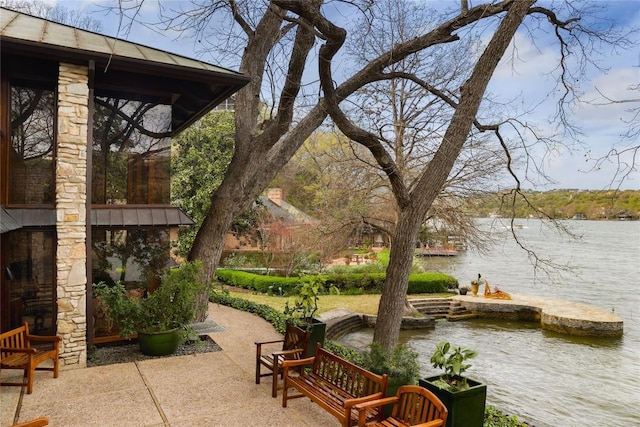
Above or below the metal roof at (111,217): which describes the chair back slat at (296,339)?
below

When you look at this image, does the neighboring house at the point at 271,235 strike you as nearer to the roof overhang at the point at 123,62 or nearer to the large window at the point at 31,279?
the roof overhang at the point at 123,62

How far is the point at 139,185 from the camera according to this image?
7.34 m

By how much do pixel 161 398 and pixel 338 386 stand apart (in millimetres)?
2170

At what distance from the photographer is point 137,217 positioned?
703 centimetres

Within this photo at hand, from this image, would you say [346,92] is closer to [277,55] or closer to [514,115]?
[277,55]


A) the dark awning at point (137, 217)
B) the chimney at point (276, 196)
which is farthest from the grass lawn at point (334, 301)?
the chimney at point (276, 196)

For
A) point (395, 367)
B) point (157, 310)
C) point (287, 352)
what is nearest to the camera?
point (395, 367)

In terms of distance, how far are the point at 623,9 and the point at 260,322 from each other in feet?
30.1

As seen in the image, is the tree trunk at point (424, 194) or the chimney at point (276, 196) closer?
the tree trunk at point (424, 194)

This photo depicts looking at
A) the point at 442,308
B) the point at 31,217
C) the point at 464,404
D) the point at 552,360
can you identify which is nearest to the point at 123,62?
the point at 31,217

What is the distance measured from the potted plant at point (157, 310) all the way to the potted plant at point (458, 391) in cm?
407

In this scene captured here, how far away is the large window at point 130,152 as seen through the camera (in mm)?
6961

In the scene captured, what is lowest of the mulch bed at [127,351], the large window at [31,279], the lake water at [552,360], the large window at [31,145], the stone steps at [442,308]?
the lake water at [552,360]

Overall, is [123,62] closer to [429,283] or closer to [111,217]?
[111,217]
